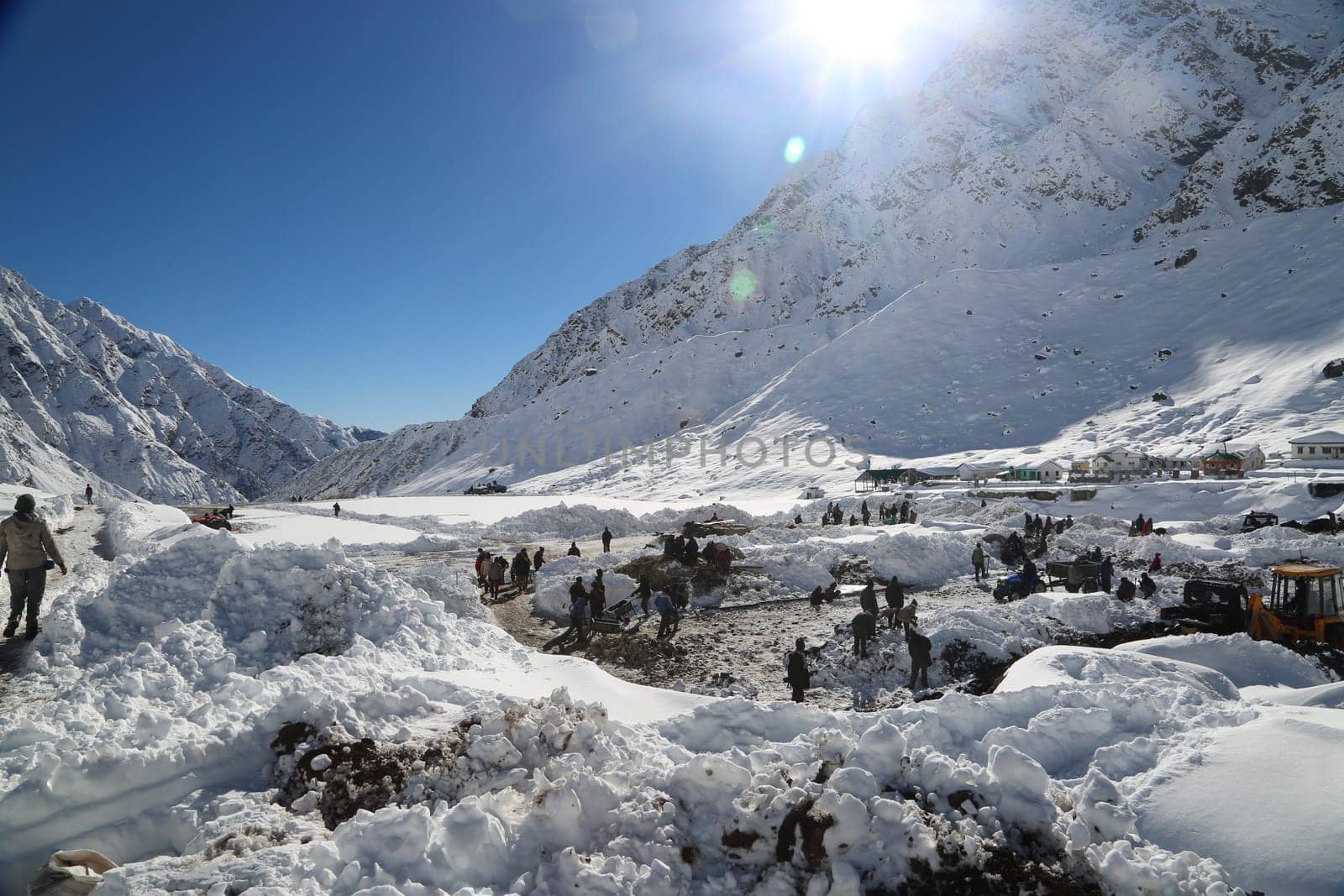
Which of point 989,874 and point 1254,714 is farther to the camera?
point 1254,714

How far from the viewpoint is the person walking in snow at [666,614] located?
14.8 metres

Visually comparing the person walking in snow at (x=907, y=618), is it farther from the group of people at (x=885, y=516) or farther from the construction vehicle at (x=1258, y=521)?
the construction vehicle at (x=1258, y=521)

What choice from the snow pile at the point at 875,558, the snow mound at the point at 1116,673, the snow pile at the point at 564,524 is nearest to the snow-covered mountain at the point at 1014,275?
the snow pile at the point at 564,524

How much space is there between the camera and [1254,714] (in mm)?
5844

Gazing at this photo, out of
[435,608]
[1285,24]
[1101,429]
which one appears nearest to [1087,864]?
[435,608]

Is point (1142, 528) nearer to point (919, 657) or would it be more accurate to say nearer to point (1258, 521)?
point (1258, 521)

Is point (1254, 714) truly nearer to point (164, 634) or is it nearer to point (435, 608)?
point (435, 608)

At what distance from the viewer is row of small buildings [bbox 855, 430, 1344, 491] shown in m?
40.4

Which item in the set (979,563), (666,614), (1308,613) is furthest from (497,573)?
(1308,613)

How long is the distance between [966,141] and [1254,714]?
556 ft

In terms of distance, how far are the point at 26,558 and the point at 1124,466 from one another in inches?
2138

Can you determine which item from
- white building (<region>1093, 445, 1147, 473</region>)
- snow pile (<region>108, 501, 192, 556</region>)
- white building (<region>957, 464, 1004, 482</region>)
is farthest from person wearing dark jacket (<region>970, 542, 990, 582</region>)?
white building (<region>1093, 445, 1147, 473</region>)

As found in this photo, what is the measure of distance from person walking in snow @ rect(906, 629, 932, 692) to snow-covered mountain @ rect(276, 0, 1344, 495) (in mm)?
49983

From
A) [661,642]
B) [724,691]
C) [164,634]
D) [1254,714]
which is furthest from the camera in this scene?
[661,642]
